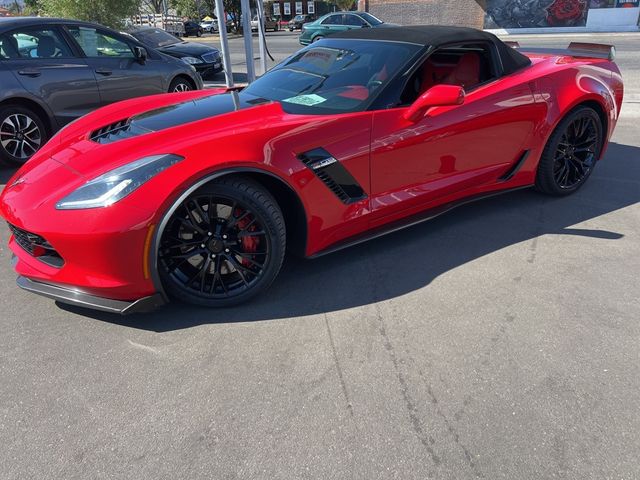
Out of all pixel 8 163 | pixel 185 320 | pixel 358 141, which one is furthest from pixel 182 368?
pixel 8 163

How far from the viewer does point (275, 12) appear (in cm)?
5056

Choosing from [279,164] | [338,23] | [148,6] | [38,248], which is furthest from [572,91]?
[148,6]

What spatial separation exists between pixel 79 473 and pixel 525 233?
320 centimetres

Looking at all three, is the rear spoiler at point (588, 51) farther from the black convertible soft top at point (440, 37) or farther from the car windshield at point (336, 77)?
the car windshield at point (336, 77)

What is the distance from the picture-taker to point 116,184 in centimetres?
243

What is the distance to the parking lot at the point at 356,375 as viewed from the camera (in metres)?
1.89

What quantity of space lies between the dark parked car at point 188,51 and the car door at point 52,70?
5.63m

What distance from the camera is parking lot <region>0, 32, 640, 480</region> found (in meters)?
1.89

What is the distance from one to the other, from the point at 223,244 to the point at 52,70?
13.7 ft

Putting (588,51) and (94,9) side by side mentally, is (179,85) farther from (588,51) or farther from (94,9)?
(94,9)

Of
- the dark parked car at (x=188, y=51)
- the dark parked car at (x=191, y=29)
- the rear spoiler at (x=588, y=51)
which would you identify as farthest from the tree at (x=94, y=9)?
the dark parked car at (x=191, y=29)

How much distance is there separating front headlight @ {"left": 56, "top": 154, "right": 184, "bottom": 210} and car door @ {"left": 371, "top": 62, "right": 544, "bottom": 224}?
124cm

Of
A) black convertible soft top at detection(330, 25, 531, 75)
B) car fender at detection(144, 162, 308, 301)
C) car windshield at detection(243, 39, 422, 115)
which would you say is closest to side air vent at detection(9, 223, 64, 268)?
car fender at detection(144, 162, 308, 301)

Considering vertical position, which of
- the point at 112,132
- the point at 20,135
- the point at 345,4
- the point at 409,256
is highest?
the point at 345,4
